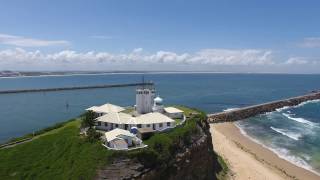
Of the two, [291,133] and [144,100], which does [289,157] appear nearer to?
[291,133]

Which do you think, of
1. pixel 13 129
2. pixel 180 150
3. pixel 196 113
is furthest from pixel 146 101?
pixel 13 129

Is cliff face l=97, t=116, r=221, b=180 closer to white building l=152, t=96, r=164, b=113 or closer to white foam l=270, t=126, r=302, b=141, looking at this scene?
white building l=152, t=96, r=164, b=113

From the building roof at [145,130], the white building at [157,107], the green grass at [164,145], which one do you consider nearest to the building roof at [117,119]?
the building roof at [145,130]

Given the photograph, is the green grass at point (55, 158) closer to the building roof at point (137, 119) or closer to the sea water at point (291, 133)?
the building roof at point (137, 119)

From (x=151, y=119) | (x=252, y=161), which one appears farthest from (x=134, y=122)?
(x=252, y=161)

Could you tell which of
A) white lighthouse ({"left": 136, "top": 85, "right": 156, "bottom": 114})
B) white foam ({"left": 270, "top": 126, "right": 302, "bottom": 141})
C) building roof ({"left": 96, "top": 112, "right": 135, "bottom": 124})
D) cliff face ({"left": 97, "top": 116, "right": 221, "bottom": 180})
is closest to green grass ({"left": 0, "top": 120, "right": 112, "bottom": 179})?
cliff face ({"left": 97, "top": 116, "right": 221, "bottom": 180})

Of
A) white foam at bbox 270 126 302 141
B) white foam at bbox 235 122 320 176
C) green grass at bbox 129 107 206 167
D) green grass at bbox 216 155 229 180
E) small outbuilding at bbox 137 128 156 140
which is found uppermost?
small outbuilding at bbox 137 128 156 140
